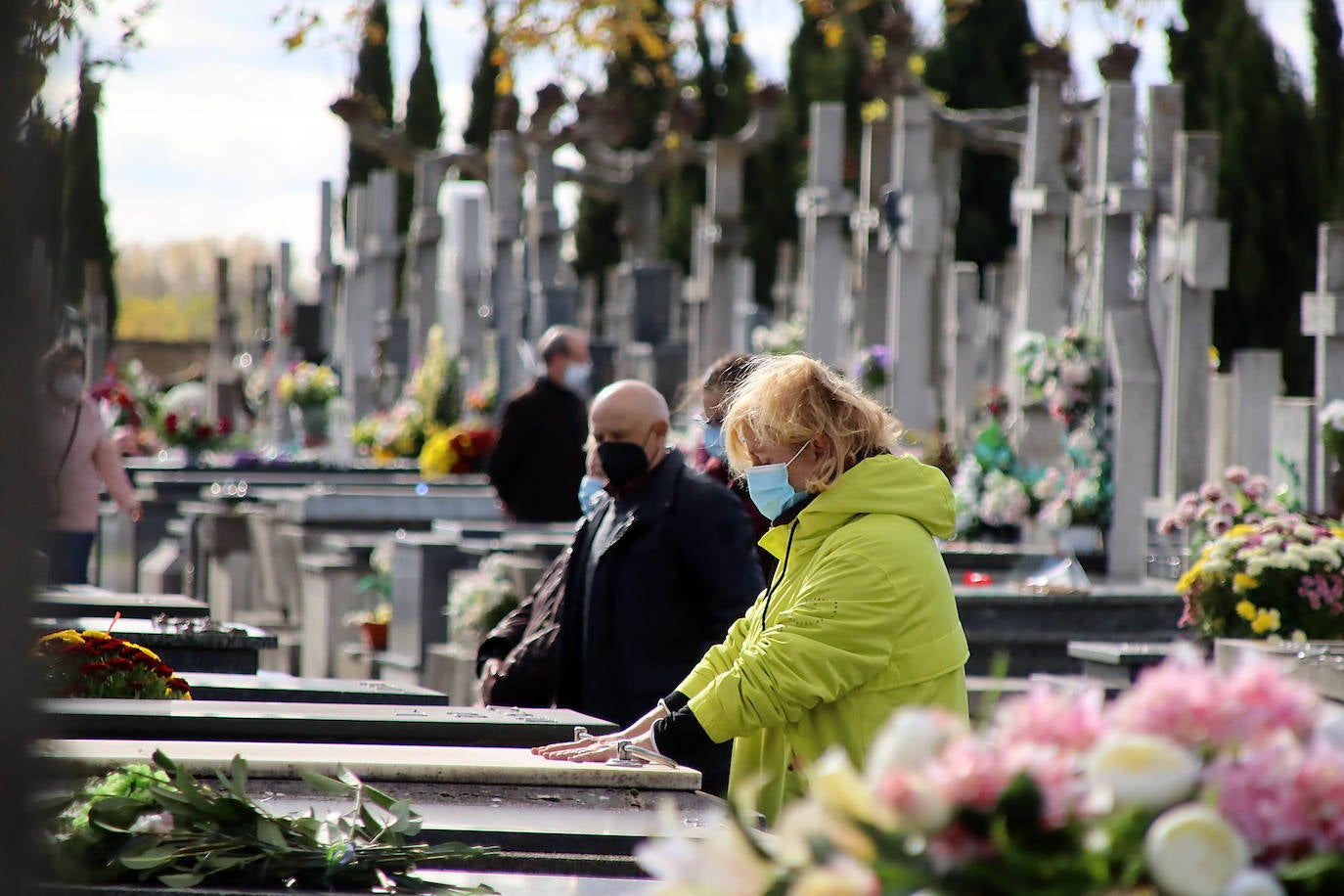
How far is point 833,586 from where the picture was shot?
141 inches

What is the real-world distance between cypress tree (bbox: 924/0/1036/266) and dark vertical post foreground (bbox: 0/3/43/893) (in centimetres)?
2960

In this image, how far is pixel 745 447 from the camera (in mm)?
3734

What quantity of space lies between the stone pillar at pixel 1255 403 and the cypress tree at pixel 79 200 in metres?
9.16

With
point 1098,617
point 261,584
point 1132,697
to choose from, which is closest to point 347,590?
point 261,584

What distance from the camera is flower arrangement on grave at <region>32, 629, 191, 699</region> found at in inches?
172

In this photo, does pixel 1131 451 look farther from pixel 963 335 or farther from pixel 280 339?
pixel 280 339

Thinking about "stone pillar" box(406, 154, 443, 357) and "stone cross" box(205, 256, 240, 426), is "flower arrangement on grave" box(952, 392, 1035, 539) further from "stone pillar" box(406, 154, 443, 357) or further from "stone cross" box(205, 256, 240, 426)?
"stone cross" box(205, 256, 240, 426)

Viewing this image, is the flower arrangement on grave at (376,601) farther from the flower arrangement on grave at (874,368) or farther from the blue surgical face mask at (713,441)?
the blue surgical face mask at (713,441)

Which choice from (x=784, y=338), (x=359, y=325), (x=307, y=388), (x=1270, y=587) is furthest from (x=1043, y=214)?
(x=359, y=325)

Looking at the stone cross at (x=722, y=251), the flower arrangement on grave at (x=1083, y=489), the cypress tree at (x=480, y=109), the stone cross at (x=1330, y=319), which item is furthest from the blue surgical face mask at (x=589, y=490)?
the cypress tree at (x=480, y=109)

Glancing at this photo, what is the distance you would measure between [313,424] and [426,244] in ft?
9.02

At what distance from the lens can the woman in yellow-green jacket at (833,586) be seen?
3.57 metres

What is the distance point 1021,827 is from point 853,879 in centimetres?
16

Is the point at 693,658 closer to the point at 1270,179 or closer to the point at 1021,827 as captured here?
the point at 1021,827
